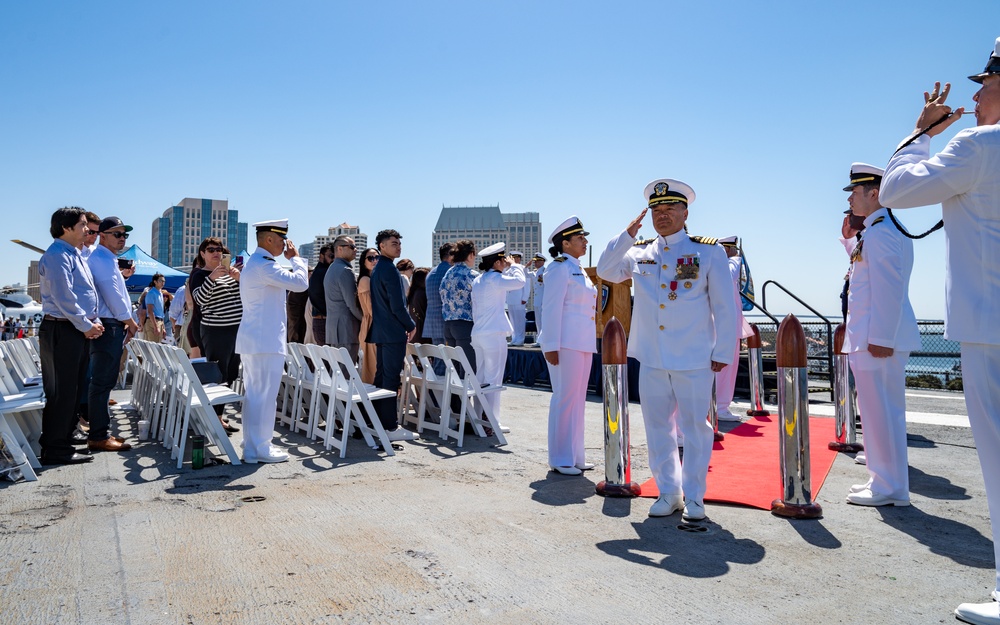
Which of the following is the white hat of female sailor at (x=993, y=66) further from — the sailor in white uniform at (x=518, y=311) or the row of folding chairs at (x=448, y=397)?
the sailor in white uniform at (x=518, y=311)

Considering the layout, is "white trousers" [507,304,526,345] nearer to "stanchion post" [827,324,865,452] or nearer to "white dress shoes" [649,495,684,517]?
"stanchion post" [827,324,865,452]

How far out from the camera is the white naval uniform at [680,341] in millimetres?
4363

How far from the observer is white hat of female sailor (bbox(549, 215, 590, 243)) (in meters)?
5.94

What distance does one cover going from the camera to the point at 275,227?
6.38 metres

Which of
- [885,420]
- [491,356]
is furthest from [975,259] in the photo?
[491,356]

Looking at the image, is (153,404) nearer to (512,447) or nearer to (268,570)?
(512,447)

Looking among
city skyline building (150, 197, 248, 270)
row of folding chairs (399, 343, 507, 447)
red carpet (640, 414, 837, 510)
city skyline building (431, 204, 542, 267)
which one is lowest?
red carpet (640, 414, 837, 510)

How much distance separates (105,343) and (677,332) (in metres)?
5.26

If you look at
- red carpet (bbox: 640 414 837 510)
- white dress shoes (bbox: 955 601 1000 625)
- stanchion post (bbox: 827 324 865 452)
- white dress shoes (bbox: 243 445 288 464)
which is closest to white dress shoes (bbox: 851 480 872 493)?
red carpet (bbox: 640 414 837 510)

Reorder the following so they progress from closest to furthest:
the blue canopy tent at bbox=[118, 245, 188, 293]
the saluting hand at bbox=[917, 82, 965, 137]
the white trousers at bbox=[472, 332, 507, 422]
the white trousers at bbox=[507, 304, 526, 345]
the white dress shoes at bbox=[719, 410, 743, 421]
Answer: the saluting hand at bbox=[917, 82, 965, 137]
the white trousers at bbox=[472, 332, 507, 422]
the white dress shoes at bbox=[719, 410, 743, 421]
the blue canopy tent at bbox=[118, 245, 188, 293]
the white trousers at bbox=[507, 304, 526, 345]

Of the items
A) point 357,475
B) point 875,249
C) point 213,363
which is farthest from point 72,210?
point 875,249

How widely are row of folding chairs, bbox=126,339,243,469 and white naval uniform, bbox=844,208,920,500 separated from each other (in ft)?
16.1

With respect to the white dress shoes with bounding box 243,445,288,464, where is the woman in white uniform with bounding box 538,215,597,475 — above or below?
above

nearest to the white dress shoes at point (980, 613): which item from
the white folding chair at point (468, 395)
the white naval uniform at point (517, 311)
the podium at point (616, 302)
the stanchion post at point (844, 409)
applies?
the stanchion post at point (844, 409)
